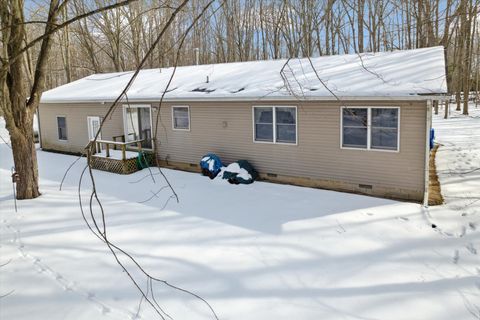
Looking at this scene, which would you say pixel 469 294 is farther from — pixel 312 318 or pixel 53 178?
pixel 53 178

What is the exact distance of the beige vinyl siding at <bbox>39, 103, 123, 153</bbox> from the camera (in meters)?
14.0

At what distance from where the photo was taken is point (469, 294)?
4.73 metres

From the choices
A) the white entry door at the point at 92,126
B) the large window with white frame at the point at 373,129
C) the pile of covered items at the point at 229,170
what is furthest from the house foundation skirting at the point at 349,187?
the white entry door at the point at 92,126

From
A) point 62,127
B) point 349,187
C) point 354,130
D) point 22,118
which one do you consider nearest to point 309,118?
point 354,130

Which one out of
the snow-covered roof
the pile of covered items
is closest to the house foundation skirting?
the pile of covered items

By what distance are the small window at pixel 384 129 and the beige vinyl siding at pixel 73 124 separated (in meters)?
8.72

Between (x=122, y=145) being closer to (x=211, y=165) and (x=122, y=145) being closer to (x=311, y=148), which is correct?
(x=211, y=165)

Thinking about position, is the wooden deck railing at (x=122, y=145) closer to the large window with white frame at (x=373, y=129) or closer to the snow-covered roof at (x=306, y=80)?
the snow-covered roof at (x=306, y=80)

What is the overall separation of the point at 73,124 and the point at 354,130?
38.1 ft

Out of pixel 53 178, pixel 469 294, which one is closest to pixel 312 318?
pixel 469 294

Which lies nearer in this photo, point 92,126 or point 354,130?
point 354,130

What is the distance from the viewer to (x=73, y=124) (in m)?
15.4

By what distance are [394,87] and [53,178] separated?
33.1 ft

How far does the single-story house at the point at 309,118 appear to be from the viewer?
8.33m
